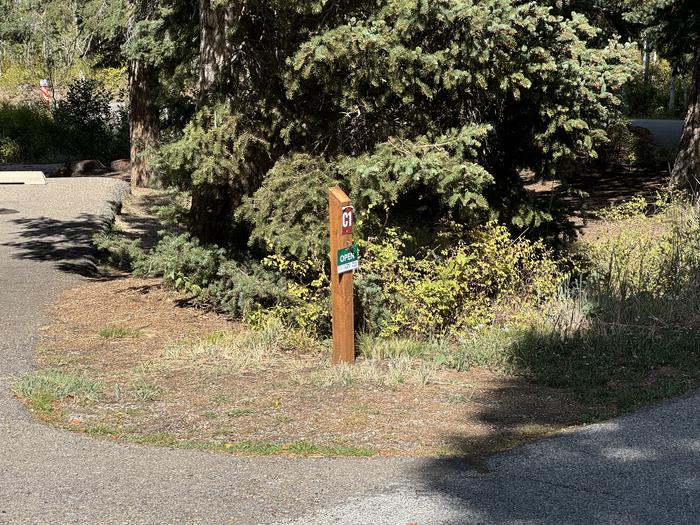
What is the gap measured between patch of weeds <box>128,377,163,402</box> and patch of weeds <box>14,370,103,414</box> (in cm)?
24

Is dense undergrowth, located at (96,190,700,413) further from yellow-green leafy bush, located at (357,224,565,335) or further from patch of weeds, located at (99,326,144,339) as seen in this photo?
patch of weeds, located at (99,326,144,339)

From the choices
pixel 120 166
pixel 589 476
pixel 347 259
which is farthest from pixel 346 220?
pixel 120 166

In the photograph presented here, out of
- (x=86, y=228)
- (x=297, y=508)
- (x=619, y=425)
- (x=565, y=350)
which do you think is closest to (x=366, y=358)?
(x=565, y=350)

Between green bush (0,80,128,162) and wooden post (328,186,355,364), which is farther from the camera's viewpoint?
green bush (0,80,128,162)

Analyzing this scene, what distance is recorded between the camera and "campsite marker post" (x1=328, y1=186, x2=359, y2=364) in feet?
24.5

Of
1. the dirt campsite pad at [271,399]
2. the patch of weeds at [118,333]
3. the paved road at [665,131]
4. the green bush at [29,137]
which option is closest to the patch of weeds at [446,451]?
the dirt campsite pad at [271,399]

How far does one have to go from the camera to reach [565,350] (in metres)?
7.62

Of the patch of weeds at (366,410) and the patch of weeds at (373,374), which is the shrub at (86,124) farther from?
the patch of weeds at (366,410)

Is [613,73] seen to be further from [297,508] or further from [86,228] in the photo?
[86,228]

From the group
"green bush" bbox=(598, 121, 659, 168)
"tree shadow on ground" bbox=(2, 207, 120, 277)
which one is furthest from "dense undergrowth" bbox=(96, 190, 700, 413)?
"green bush" bbox=(598, 121, 659, 168)

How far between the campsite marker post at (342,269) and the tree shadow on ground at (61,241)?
5309 mm

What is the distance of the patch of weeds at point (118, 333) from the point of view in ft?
29.2

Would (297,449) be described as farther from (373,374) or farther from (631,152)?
(631,152)

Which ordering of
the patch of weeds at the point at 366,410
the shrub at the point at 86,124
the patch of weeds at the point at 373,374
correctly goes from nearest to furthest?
the patch of weeds at the point at 366,410 → the patch of weeds at the point at 373,374 → the shrub at the point at 86,124
